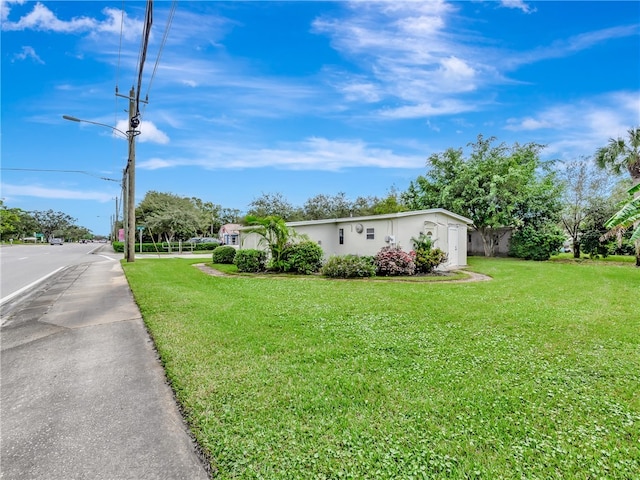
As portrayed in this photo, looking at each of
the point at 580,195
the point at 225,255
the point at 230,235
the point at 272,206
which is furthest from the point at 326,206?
the point at 580,195

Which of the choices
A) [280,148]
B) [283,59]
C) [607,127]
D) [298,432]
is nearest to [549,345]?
[298,432]

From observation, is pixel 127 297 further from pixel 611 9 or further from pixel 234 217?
pixel 234 217

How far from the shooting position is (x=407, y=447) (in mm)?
2414

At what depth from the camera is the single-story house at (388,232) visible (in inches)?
575

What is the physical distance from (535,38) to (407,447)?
49.1 ft

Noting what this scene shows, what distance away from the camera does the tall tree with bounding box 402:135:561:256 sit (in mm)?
20094

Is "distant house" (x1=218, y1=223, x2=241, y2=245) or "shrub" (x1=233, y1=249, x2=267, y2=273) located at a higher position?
"distant house" (x1=218, y1=223, x2=241, y2=245)

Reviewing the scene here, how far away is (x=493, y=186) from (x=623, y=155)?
19.2 feet

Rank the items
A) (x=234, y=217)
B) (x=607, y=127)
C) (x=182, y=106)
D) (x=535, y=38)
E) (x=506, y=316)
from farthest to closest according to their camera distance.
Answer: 1. (x=234, y=217)
2. (x=607, y=127)
3. (x=182, y=106)
4. (x=535, y=38)
5. (x=506, y=316)

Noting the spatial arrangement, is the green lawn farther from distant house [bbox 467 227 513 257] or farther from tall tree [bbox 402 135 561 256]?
distant house [bbox 467 227 513 257]

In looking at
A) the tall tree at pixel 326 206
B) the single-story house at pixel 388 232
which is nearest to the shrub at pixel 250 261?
the single-story house at pixel 388 232

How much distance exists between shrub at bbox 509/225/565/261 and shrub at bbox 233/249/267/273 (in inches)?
663

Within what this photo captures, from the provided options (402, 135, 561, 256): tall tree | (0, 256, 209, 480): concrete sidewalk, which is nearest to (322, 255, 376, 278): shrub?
(0, 256, 209, 480): concrete sidewalk

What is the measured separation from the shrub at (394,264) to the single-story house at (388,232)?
1957mm
